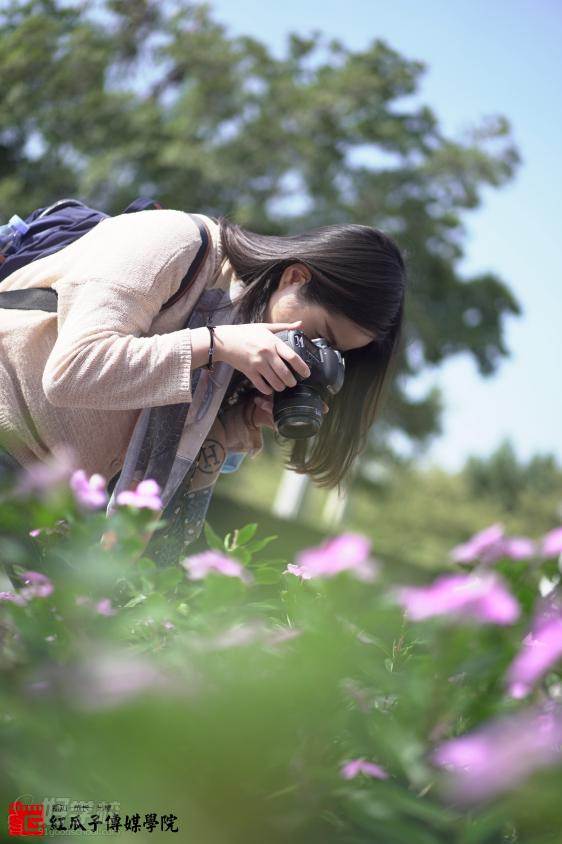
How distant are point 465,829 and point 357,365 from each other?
5.12 ft

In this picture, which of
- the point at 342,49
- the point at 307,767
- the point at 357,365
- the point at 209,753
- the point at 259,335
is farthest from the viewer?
the point at 342,49

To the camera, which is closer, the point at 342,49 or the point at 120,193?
the point at 120,193

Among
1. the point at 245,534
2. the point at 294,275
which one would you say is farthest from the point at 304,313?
the point at 245,534

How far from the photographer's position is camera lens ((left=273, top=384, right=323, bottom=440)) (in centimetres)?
182

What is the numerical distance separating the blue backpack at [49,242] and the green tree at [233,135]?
1121 centimetres

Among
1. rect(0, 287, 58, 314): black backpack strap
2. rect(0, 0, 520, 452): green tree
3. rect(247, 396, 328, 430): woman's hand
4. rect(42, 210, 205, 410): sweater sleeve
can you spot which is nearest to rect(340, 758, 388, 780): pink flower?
rect(42, 210, 205, 410): sweater sleeve

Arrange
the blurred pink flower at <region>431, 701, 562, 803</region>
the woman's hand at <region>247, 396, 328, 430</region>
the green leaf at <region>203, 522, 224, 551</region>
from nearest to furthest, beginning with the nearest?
the blurred pink flower at <region>431, 701, 562, 803</region>
the green leaf at <region>203, 522, 224, 551</region>
the woman's hand at <region>247, 396, 328, 430</region>

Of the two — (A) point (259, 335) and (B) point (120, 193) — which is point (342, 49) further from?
(A) point (259, 335)

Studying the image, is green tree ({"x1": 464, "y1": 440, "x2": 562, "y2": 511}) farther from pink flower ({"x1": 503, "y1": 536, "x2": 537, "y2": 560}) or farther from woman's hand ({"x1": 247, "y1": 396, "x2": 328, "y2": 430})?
pink flower ({"x1": 503, "y1": 536, "x2": 537, "y2": 560})

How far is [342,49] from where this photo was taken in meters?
15.4

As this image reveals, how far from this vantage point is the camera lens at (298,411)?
182 centimetres

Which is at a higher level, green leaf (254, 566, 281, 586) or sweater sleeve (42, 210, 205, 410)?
sweater sleeve (42, 210, 205, 410)

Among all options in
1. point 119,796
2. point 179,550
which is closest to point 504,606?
point 119,796

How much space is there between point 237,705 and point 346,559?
6.5 inches
